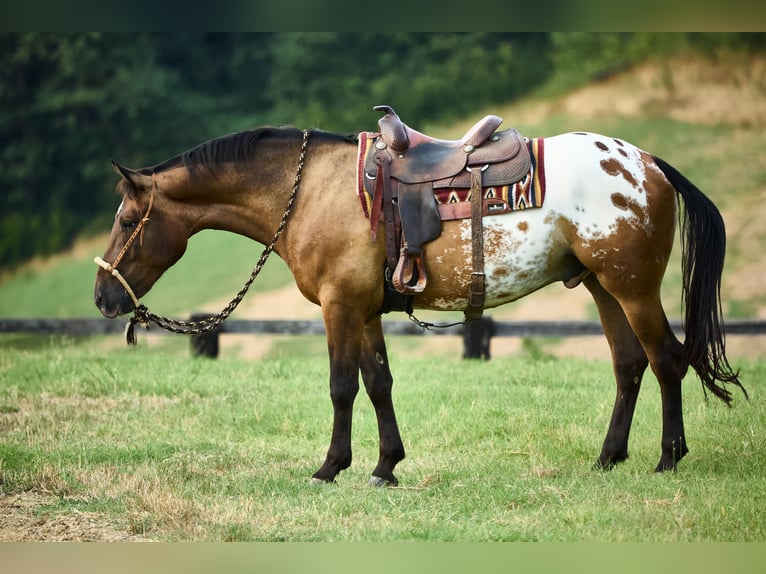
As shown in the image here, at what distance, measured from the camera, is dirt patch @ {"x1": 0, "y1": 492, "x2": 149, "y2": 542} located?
5.03 meters

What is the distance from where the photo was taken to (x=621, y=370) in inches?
253

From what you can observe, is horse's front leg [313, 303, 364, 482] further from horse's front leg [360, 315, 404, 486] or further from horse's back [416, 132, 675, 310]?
horse's back [416, 132, 675, 310]

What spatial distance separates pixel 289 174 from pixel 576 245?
191 centimetres

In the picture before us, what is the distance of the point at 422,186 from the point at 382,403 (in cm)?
143

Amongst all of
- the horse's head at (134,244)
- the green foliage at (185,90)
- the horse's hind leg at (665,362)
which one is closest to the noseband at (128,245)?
the horse's head at (134,244)

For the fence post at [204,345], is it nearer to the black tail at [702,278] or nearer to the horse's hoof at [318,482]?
the horse's hoof at [318,482]

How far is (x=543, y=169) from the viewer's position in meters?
5.92

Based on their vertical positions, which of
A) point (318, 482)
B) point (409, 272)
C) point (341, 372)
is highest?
point (409, 272)

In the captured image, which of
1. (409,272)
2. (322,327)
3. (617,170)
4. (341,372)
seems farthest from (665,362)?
(322,327)

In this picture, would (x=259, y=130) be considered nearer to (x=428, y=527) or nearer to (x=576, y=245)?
(x=576, y=245)

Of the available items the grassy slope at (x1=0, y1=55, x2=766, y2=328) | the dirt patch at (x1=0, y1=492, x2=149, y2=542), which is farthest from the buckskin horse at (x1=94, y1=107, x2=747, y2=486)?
the grassy slope at (x1=0, y1=55, x2=766, y2=328)

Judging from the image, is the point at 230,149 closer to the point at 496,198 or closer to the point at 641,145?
the point at 496,198

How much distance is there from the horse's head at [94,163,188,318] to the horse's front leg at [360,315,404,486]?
147 cm

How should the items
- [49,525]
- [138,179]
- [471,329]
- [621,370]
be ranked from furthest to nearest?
[471,329]
[621,370]
[138,179]
[49,525]
